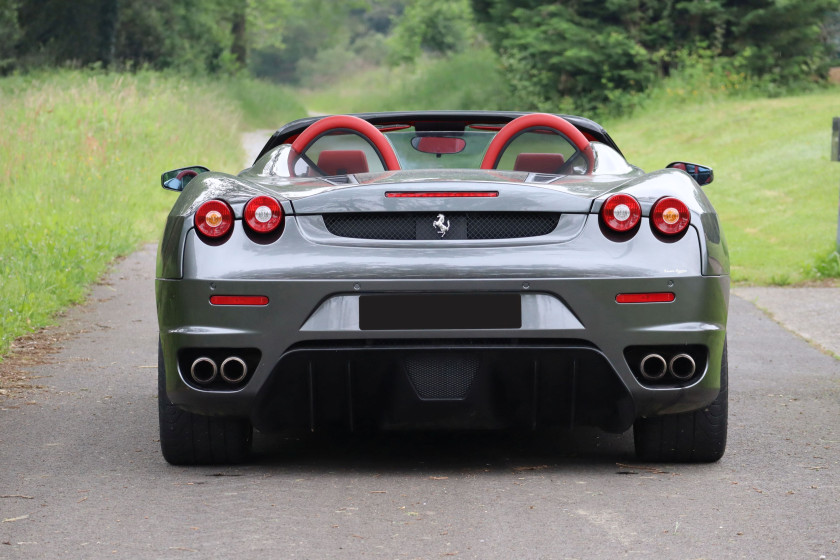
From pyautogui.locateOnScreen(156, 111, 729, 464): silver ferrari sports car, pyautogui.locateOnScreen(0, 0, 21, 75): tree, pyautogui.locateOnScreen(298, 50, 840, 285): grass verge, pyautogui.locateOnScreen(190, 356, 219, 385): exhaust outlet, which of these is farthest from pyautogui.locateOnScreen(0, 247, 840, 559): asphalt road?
pyautogui.locateOnScreen(0, 0, 21, 75): tree

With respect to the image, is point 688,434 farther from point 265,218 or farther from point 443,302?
point 265,218

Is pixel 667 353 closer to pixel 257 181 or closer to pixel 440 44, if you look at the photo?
pixel 257 181

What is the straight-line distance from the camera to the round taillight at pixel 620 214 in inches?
165

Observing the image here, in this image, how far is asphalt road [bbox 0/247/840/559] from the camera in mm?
3621

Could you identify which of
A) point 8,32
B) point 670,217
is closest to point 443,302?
point 670,217

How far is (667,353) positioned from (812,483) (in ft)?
2.20

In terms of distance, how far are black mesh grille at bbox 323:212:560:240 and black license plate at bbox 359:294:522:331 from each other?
209mm

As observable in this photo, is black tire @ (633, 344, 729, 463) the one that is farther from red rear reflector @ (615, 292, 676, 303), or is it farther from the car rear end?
red rear reflector @ (615, 292, 676, 303)

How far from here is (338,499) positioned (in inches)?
163

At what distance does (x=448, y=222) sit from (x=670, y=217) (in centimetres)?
72

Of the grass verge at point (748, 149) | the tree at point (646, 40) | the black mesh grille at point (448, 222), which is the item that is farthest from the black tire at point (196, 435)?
the tree at point (646, 40)

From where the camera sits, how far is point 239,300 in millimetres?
4168

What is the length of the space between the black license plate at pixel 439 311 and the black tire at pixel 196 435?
730mm

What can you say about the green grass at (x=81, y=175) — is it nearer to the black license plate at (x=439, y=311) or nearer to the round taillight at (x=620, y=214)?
the black license plate at (x=439, y=311)
